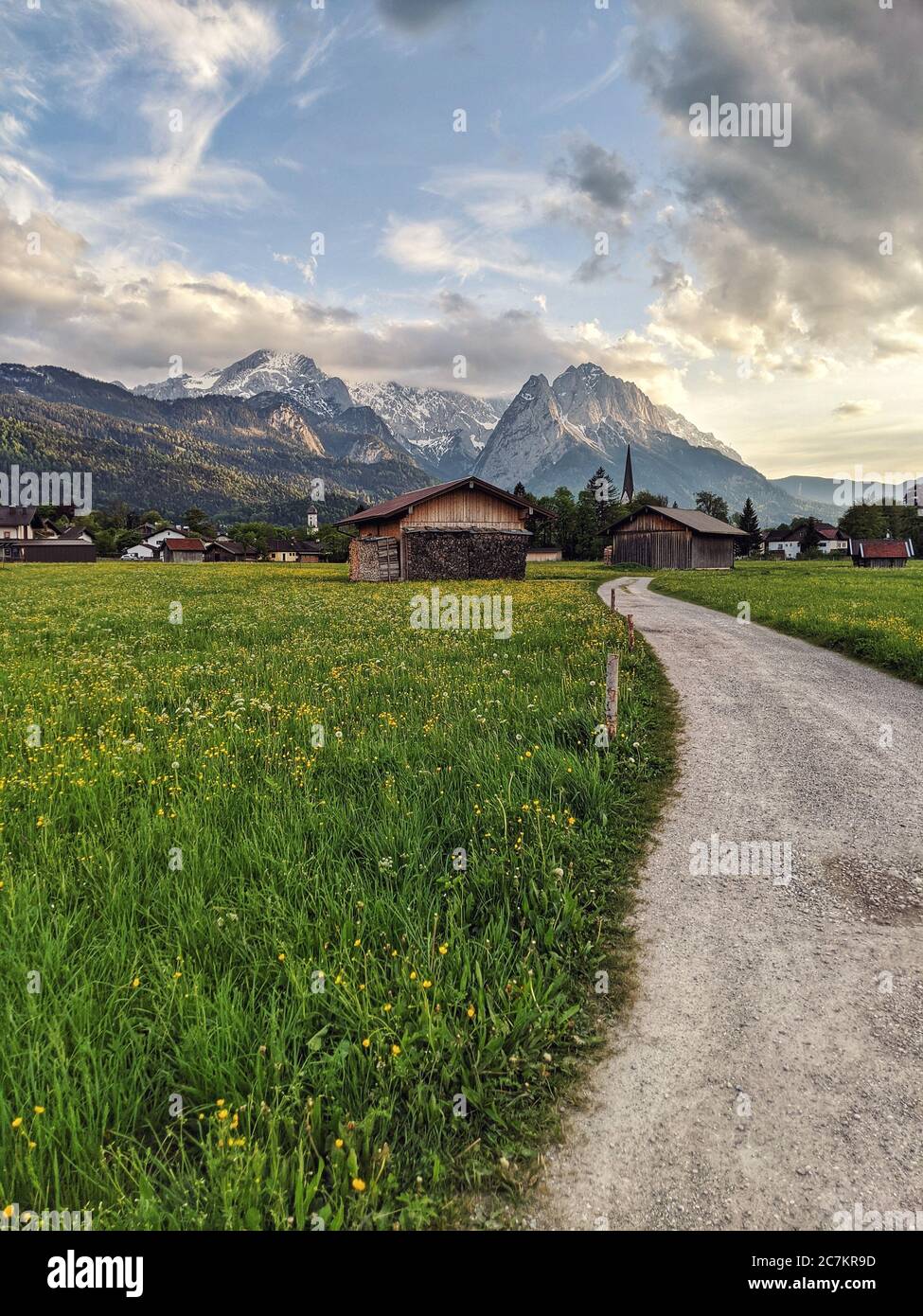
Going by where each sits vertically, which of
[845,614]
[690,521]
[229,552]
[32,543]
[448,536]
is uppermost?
[229,552]

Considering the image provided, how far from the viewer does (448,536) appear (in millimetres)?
43000

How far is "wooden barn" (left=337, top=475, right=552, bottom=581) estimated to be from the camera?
42.7m

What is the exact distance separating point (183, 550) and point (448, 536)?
11234 centimetres

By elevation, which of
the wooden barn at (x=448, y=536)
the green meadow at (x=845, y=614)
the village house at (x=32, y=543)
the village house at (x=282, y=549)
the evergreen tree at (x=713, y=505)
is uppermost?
the evergreen tree at (x=713, y=505)

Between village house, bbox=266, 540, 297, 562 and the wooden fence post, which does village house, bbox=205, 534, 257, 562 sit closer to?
village house, bbox=266, 540, 297, 562

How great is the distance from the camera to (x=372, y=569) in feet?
146

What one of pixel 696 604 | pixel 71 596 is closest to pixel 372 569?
pixel 71 596

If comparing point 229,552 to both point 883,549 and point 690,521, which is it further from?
point 883,549

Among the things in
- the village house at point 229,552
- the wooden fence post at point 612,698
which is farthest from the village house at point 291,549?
the wooden fence post at point 612,698

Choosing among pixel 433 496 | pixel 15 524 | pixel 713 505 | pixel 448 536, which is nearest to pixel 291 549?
pixel 15 524

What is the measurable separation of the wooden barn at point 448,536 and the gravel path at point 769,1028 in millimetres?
36839

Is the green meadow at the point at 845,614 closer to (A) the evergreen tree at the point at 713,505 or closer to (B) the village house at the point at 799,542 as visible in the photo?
(B) the village house at the point at 799,542

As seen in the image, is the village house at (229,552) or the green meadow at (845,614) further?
the village house at (229,552)

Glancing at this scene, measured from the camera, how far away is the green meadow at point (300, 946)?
2750 millimetres
